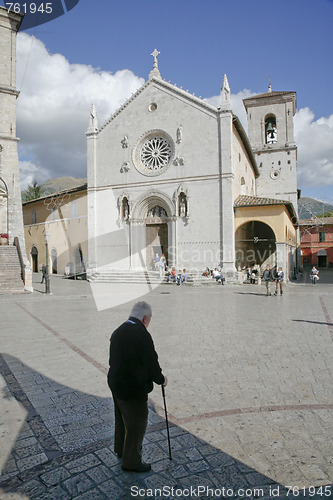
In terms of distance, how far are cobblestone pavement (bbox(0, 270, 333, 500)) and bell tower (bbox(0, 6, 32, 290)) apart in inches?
683

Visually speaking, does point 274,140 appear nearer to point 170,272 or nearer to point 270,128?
point 270,128

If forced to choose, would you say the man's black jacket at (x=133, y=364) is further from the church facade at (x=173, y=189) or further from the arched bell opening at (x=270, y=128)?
the arched bell opening at (x=270, y=128)

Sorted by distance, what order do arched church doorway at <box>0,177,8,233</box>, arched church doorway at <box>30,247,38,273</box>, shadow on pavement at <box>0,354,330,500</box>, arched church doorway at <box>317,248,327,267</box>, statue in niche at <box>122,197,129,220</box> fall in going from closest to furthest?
shadow on pavement at <box>0,354,330,500</box>, arched church doorway at <box>0,177,8,233</box>, statue in niche at <box>122,197,129,220</box>, arched church doorway at <box>30,247,38,273</box>, arched church doorway at <box>317,248,327,267</box>

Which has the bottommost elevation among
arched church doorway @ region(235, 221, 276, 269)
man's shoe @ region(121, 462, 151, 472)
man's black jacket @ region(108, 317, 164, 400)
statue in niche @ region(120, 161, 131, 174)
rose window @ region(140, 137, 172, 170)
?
man's shoe @ region(121, 462, 151, 472)

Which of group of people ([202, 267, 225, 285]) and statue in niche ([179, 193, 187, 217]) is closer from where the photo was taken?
group of people ([202, 267, 225, 285])

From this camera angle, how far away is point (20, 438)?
13.2ft

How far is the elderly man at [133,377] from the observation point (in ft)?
10.5

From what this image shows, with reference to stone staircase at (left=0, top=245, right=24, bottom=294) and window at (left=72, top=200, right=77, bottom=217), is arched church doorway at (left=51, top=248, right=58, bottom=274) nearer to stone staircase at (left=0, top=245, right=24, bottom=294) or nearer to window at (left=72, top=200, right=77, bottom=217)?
window at (left=72, top=200, right=77, bottom=217)

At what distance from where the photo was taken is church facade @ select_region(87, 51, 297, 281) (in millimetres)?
25000

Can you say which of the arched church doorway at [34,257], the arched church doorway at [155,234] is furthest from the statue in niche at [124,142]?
the arched church doorway at [34,257]

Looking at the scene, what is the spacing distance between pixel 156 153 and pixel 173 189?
11.1ft

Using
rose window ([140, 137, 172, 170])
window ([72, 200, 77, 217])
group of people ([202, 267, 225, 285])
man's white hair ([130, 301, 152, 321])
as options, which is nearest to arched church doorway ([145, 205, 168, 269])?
rose window ([140, 137, 172, 170])

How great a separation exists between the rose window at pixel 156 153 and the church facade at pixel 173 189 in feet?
0.25

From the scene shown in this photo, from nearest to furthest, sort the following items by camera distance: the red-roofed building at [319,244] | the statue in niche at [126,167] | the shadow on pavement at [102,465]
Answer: the shadow on pavement at [102,465] → the statue in niche at [126,167] → the red-roofed building at [319,244]
